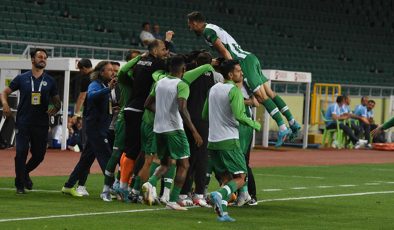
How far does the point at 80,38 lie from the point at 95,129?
2095 centimetres

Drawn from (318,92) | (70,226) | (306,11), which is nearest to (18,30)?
(318,92)

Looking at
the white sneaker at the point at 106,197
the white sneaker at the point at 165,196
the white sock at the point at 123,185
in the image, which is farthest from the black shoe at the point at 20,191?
the white sneaker at the point at 165,196

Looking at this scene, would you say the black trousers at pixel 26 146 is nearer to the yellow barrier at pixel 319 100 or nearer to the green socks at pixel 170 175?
the green socks at pixel 170 175

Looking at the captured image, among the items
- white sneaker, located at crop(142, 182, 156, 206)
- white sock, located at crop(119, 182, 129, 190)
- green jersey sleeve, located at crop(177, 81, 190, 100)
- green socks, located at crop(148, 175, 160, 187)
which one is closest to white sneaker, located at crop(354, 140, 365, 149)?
white sock, located at crop(119, 182, 129, 190)

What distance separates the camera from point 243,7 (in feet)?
151

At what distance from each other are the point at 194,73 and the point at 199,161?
1.35 meters

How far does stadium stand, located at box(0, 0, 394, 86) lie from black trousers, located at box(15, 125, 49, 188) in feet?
54.0

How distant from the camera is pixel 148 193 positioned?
13.9 metres

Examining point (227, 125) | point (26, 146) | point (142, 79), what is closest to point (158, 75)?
point (142, 79)

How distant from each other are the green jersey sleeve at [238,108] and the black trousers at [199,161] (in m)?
1.58

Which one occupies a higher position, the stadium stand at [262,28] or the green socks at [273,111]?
the stadium stand at [262,28]

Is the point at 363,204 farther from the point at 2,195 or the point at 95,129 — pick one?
the point at 2,195

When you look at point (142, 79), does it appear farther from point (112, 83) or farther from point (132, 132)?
point (132, 132)

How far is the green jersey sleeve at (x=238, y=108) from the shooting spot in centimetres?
1266
